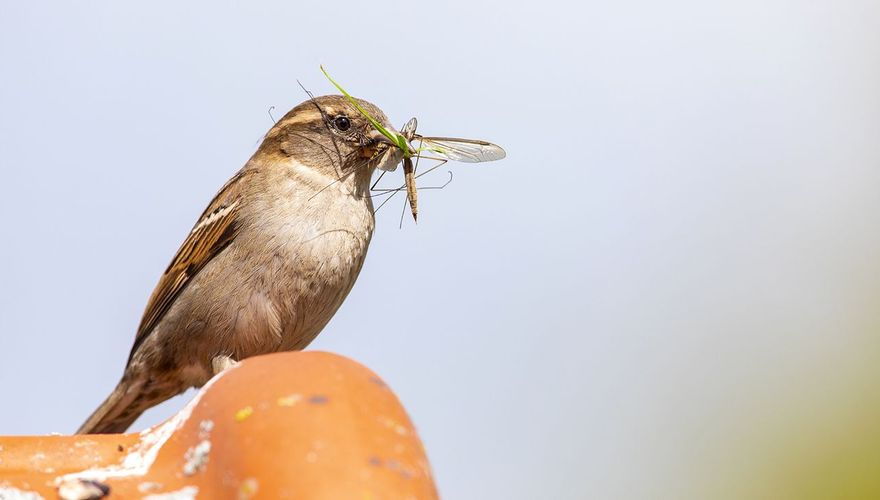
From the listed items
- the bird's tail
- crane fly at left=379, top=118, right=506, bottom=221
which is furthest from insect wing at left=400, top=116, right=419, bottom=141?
the bird's tail

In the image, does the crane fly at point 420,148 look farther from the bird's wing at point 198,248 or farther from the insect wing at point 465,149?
the bird's wing at point 198,248

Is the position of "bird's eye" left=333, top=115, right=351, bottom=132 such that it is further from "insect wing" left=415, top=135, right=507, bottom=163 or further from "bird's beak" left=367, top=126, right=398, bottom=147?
"insect wing" left=415, top=135, right=507, bottom=163

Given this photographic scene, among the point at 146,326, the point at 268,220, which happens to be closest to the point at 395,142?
the point at 268,220

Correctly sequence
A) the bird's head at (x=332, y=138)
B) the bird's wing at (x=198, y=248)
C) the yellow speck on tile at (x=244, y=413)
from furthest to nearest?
the bird's head at (x=332, y=138) < the bird's wing at (x=198, y=248) < the yellow speck on tile at (x=244, y=413)

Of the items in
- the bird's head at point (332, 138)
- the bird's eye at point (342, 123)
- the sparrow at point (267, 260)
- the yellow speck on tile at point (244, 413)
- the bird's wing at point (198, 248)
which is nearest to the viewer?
the yellow speck on tile at point (244, 413)

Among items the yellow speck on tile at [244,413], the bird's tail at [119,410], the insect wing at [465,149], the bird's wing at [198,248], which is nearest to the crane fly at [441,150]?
the insect wing at [465,149]

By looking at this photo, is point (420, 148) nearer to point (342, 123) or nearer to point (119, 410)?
point (342, 123)

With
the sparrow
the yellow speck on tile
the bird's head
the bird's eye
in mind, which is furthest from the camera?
the bird's eye

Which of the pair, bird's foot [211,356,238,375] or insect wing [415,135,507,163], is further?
insect wing [415,135,507,163]

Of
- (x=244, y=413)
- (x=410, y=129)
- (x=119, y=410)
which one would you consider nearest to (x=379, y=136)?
(x=410, y=129)
